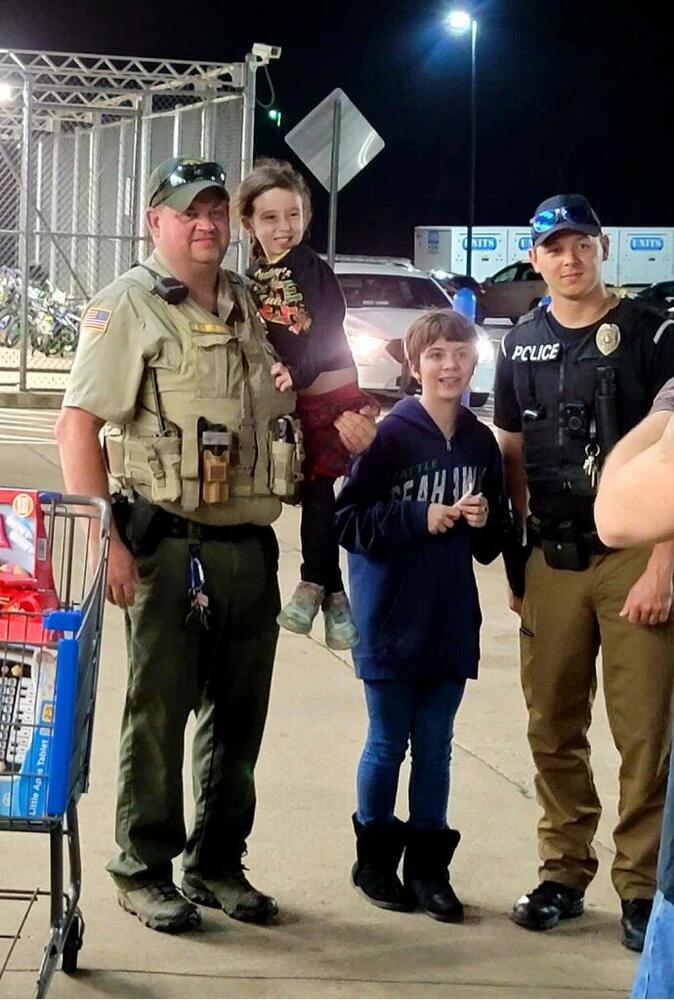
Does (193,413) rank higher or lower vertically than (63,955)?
higher

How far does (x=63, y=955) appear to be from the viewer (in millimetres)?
3771

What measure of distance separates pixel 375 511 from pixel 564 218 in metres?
1.06

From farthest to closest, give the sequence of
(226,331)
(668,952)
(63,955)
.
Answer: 1. (226,331)
2. (63,955)
3. (668,952)

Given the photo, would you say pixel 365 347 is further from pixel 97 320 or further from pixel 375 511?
pixel 97 320

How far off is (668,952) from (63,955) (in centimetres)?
220

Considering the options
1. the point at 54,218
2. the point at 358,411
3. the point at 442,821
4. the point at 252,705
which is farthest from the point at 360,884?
the point at 54,218

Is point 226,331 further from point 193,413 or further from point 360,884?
point 360,884

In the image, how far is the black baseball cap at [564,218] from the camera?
4266 mm

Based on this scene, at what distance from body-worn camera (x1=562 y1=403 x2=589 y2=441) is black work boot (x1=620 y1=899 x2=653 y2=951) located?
4.53 ft

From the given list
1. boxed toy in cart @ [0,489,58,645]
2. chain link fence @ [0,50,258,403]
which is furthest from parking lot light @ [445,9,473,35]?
boxed toy in cart @ [0,489,58,645]

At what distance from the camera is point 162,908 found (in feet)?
13.3

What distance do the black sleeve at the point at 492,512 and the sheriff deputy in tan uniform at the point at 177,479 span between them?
501 millimetres

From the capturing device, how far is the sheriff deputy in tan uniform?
3.95 metres

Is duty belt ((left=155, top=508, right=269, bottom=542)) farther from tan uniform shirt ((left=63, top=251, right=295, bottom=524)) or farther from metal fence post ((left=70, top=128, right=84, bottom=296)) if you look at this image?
metal fence post ((left=70, top=128, right=84, bottom=296))
